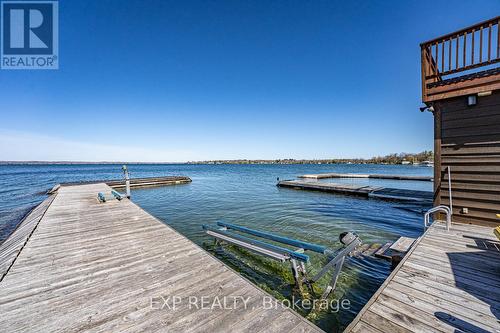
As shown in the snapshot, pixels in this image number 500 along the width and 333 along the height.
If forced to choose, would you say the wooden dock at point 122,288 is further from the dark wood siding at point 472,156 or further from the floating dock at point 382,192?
the floating dock at point 382,192

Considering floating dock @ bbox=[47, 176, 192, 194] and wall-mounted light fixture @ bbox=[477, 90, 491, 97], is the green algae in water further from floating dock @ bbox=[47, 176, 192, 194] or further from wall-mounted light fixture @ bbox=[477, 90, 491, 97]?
floating dock @ bbox=[47, 176, 192, 194]

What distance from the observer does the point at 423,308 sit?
2.40 metres

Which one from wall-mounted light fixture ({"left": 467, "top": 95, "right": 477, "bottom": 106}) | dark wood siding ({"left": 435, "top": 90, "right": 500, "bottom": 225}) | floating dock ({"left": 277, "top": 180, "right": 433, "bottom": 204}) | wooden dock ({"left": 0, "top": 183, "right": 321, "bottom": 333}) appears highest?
Result: wall-mounted light fixture ({"left": 467, "top": 95, "right": 477, "bottom": 106})

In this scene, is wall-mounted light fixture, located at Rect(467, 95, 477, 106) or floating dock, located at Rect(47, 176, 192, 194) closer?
wall-mounted light fixture, located at Rect(467, 95, 477, 106)

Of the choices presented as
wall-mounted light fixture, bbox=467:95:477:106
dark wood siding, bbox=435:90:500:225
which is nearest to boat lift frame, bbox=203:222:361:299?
dark wood siding, bbox=435:90:500:225

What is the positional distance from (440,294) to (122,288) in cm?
425

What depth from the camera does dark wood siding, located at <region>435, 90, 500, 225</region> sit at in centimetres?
508

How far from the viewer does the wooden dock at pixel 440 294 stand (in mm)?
2160

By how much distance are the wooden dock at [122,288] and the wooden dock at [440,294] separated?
0.87 metres

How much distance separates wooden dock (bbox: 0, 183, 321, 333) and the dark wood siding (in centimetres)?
611

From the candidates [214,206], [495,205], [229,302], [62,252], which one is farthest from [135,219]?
[495,205]

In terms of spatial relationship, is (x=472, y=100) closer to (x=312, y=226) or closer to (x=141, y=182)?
(x=312, y=226)

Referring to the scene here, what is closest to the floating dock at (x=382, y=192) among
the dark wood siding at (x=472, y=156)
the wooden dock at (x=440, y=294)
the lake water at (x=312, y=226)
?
the lake water at (x=312, y=226)

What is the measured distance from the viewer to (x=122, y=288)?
2.91m
